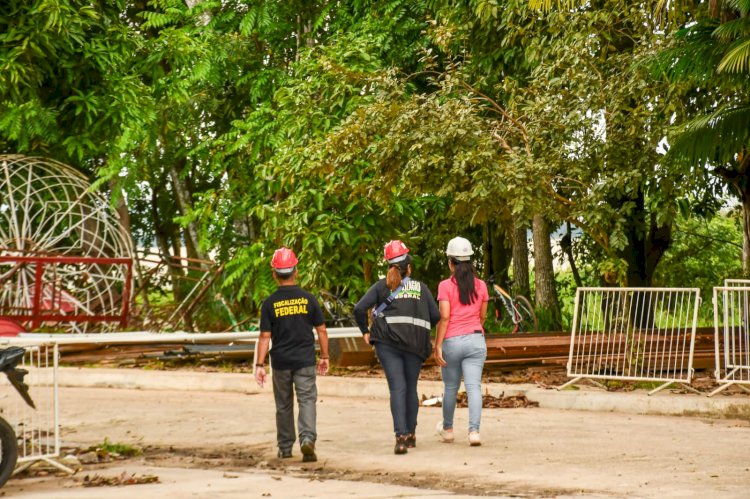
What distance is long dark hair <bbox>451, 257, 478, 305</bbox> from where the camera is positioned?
439 inches

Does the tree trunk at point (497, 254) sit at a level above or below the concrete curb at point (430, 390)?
above

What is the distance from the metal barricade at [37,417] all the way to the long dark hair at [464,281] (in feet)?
12.1

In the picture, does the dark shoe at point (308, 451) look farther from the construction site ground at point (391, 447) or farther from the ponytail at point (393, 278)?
the ponytail at point (393, 278)

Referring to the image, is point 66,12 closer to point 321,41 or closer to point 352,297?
point 352,297

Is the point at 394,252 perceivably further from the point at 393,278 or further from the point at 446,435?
the point at 446,435

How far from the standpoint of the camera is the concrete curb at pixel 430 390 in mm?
14164

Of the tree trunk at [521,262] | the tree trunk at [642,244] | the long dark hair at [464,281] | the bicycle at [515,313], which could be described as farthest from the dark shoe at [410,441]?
the tree trunk at [521,262]

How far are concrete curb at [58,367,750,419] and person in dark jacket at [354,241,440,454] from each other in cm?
448

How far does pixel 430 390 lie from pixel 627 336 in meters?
2.71

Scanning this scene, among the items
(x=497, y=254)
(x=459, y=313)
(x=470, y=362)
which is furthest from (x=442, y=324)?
(x=497, y=254)

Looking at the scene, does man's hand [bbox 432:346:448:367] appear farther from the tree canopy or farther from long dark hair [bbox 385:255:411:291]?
the tree canopy

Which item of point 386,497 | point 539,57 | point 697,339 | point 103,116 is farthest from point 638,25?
point 386,497

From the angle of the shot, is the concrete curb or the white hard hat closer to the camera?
the white hard hat

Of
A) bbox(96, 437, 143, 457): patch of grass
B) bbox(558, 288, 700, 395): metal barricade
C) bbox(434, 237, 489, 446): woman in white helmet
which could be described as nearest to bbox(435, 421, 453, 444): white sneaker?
bbox(434, 237, 489, 446): woman in white helmet
